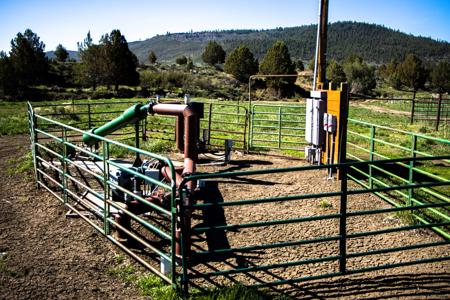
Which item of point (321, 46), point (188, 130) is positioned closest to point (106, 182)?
point (188, 130)

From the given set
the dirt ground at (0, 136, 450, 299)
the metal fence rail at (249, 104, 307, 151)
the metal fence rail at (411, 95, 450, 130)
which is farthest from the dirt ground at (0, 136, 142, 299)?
the metal fence rail at (411, 95, 450, 130)

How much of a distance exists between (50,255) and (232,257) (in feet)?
8.32

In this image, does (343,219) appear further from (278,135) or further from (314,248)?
(278,135)

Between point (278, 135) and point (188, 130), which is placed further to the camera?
point (278, 135)

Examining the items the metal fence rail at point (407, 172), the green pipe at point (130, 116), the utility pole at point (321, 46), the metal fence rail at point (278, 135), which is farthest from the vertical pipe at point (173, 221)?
the utility pole at point (321, 46)

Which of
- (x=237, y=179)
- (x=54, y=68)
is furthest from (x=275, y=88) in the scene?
(x=237, y=179)

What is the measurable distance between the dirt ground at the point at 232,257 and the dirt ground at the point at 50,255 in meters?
0.01

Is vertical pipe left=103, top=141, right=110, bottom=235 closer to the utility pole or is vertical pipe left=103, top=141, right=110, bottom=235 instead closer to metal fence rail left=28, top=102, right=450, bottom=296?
metal fence rail left=28, top=102, right=450, bottom=296

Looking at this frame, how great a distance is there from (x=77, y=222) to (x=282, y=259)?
3559 millimetres

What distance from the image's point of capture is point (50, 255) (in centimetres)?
571

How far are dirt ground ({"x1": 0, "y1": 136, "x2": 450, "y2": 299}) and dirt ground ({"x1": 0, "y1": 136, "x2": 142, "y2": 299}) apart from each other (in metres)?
0.01

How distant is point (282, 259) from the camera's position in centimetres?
571

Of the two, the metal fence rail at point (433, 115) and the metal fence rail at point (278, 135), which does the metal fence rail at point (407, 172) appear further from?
the metal fence rail at point (433, 115)

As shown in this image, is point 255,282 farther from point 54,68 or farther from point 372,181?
point 54,68
